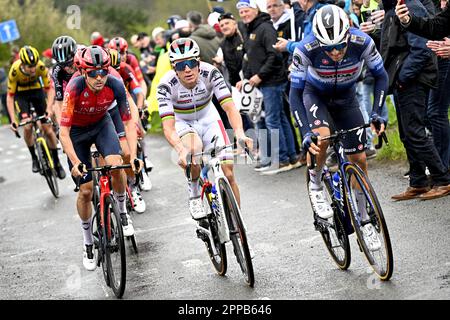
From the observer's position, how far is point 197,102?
29.7 ft

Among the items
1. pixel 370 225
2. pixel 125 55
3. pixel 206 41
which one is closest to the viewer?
pixel 370 225

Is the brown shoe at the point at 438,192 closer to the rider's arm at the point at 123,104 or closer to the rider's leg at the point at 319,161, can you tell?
the rider's leg at the point at 319,161

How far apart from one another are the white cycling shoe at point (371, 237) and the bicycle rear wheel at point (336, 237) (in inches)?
18.5

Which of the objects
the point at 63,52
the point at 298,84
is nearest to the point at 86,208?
the point at 63,52

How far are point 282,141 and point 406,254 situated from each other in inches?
220

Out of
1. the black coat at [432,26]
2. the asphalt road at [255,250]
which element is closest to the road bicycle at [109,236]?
the asphalt road at [255,250]

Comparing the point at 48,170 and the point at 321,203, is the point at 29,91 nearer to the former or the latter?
the point at 48,170

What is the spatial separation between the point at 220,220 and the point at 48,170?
7456mm

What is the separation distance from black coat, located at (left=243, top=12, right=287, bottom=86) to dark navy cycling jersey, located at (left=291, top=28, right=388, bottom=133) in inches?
197

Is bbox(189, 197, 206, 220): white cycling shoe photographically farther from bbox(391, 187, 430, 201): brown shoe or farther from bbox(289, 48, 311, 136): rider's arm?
bbox(391, 187, 430, 201): brown shoe

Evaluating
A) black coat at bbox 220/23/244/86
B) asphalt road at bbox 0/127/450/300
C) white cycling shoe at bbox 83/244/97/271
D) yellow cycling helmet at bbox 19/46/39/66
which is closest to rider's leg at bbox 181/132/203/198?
asphalt road at bbox 0/127/450/300

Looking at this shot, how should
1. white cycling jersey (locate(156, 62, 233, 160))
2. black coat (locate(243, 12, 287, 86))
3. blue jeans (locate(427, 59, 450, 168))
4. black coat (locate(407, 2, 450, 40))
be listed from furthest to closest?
1. black coat (locate(243, 12, 287, 86))
2. blue jeans (locate(427, 59, 450, 168))
3. black coat (locate(407, 2, 450, 40))
4. white cycling jersey (locate(156, 62, 233, 160))

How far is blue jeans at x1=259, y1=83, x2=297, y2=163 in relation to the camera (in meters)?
13.5
